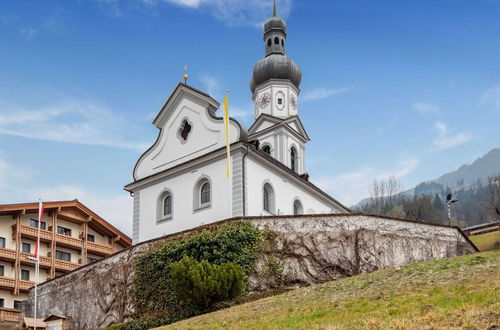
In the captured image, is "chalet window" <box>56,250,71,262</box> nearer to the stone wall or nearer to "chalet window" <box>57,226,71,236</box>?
"chalet window" <box>57,226,71,236</box>

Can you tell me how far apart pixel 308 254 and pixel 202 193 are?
10.8 m

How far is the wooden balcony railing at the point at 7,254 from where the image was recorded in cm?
5484

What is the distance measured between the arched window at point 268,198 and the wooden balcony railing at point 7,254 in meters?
23.3

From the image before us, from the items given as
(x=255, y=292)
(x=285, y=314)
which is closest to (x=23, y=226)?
(x=255, y=292)

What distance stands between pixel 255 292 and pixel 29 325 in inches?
511

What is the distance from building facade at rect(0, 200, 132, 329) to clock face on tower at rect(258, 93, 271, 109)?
18085mm

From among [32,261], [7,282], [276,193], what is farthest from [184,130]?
[7,282]

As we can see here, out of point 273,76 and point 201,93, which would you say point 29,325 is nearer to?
point 201,93

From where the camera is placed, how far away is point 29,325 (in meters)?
37.3

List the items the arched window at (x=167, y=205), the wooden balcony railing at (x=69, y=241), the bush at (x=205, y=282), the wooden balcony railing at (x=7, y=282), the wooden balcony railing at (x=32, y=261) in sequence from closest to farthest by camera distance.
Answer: the bush at (x=205, y=282) < the arched window at (x=167, y=205) < the wooden balcony railing at (x=7, y=282) < the wooden balcony railing at (x=32, y=261) < the wooden balcony railing at (x=69, y=241)

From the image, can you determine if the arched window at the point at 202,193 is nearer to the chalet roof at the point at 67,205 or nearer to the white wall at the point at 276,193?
the white wall at the point at 276,193

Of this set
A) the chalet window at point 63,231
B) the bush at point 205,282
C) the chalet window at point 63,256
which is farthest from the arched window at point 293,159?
the bush at point 205,282

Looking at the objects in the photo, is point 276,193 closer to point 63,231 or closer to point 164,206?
point 164,206

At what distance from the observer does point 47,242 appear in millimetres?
59469
